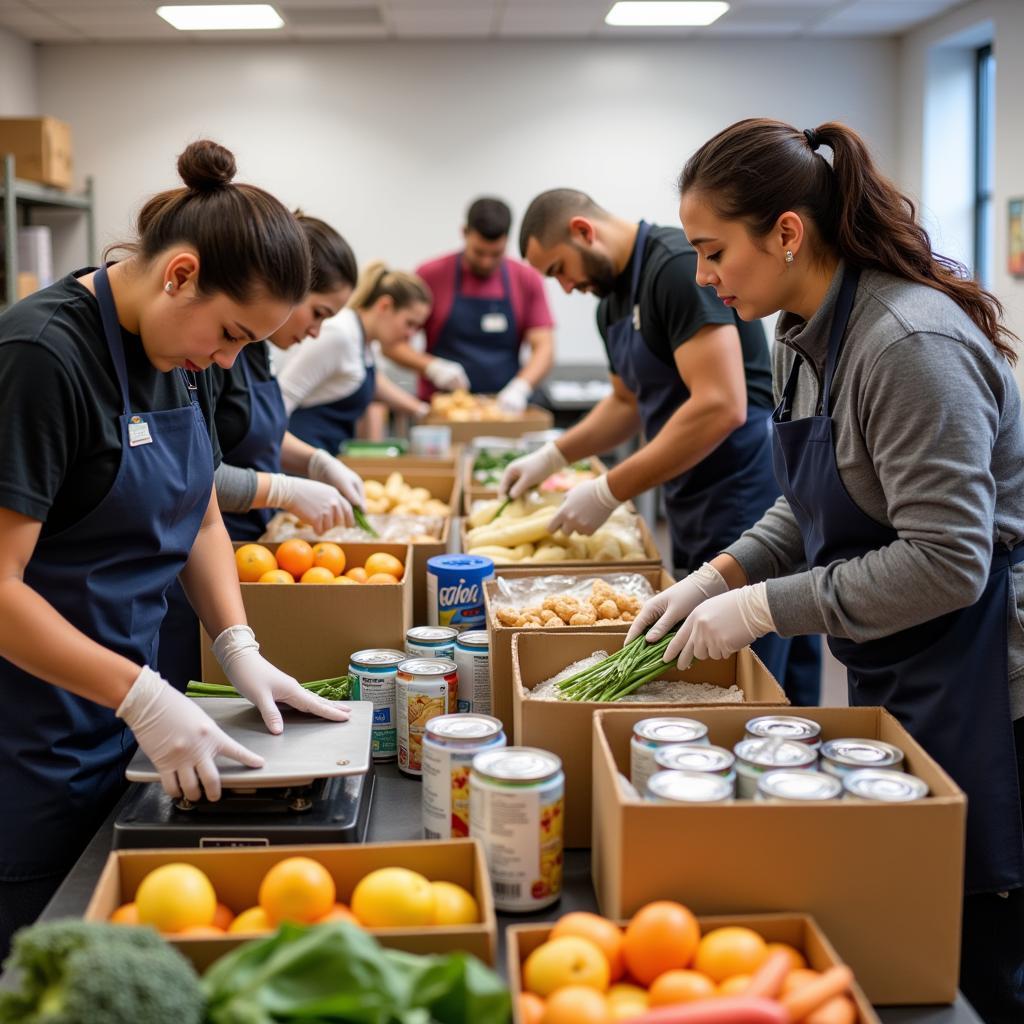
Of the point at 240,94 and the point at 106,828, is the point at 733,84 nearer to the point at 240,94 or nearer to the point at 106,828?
the point at 240,94

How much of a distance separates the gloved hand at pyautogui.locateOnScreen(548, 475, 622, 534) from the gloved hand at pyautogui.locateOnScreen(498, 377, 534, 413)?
9.57 feet

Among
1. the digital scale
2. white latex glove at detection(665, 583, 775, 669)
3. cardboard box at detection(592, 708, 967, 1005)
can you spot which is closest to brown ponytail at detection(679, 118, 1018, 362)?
white latex glove at detection(665, 583, 775, 669)

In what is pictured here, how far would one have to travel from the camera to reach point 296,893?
1117 millimetres

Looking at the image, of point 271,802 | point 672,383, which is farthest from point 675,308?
point 271,802

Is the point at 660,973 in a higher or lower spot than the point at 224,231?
lower

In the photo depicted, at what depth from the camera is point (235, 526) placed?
2.68 meters

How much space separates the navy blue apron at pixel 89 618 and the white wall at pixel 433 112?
645 cm

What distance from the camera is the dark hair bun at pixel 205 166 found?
4.90 ft

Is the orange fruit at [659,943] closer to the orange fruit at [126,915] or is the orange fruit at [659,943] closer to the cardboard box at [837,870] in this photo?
the cardboard box at [837,870]

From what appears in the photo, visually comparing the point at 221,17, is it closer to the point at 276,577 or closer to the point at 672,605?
the point at 276,577

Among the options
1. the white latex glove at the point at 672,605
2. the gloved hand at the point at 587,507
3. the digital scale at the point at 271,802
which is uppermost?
the gloved hand at the point at 587,507

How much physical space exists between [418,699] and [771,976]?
2.39ft

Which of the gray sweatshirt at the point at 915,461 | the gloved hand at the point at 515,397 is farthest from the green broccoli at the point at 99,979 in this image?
the gloved hand at the point at 515,397

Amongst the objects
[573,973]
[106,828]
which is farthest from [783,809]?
[106,828]
